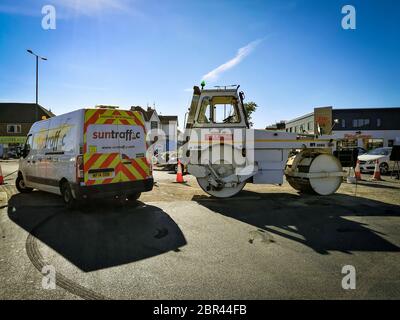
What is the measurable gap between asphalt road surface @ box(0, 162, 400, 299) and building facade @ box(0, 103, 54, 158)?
1959 inches

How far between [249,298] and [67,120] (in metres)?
6.19

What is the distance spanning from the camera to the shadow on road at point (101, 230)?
14.2 feet

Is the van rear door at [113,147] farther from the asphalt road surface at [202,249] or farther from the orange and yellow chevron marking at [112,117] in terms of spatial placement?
the asphalt road surface at [202,249]

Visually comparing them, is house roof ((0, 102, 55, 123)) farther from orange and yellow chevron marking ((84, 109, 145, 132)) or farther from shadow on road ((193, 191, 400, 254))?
shadow on road ((193, 191, 400, 254))

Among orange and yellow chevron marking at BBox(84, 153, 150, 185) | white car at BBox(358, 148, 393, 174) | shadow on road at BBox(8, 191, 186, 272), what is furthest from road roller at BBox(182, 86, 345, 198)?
white car at BBox(358, 148, 393, 174)

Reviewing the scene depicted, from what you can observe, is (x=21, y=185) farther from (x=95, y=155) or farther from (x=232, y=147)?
(x=232, y=147)

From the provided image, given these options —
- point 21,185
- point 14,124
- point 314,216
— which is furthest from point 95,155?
point 14,124

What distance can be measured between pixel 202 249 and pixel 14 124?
57.4m

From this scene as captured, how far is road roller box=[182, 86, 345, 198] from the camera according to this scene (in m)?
8.12

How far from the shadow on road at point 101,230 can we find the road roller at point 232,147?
1.98 m

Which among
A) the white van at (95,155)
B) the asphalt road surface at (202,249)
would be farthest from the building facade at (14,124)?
the asphalt road surface at (202,249)
